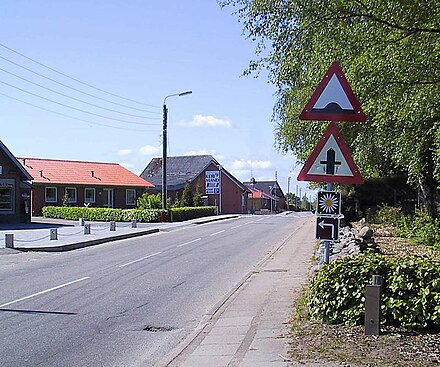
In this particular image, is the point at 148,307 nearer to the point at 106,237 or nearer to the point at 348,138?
the point at 348,138

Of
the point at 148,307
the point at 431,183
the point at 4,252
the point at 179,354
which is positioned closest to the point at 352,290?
the point at 179,354

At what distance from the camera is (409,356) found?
624 cm

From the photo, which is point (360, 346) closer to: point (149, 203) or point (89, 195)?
point (149, 203)

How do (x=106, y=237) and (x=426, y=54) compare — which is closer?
(x=426, y=54)

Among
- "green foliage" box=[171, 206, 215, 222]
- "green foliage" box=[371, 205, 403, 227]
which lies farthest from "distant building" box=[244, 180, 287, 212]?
"green foliage" box=[371, 205, 403, 227]

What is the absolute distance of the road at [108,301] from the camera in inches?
323

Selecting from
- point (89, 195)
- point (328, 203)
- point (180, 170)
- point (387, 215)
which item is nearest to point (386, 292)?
point (328, 203)

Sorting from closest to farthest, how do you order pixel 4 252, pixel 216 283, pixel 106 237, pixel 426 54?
1. pixel 426 54
2. pixel 216 283
3. pixel 4 252
4. pixel 106 237

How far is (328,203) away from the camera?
7.43 m

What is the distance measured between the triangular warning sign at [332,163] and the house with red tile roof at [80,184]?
158 ft

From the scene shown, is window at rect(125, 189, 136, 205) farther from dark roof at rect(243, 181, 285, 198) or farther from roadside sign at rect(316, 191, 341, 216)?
roadside sign at rect(316, 191, 341, 216)

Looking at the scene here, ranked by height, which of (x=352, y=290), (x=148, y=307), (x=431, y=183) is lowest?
(x=148, y=307)

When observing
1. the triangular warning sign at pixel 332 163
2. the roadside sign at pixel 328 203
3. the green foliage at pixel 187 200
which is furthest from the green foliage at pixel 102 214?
the triangular warning sign at pixel 332 163

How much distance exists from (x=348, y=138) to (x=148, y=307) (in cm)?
922
